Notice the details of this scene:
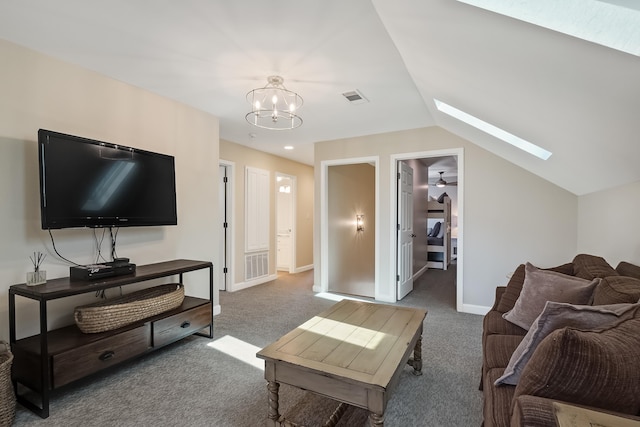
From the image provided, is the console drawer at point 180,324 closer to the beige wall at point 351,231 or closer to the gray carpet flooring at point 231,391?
the gray carpet flooring at point 231,391

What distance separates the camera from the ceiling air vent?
9.94 ft

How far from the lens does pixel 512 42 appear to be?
1.36m

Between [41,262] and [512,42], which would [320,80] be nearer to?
[512,42]

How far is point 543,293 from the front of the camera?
6.43ft

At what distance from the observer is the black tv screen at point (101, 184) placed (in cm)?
217

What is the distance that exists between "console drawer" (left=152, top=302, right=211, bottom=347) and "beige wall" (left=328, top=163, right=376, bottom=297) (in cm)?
244

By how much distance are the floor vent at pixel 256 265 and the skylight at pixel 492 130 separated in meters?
3.85

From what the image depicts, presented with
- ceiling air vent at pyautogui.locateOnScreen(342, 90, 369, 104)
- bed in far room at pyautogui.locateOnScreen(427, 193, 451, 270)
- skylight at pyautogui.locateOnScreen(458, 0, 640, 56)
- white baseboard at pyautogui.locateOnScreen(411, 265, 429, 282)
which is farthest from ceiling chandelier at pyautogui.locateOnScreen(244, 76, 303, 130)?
bed in far room at pyautogui.locateOnScreen(427, 193, 451, 270)

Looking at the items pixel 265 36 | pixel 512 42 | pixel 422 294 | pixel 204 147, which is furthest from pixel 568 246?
pixel 204 147

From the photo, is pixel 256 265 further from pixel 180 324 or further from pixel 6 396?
pixel 6 396

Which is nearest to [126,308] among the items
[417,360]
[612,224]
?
[417,360]

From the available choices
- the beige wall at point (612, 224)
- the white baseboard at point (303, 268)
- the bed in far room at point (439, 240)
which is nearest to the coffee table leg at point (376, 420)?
the beige wall at point (612, 224)

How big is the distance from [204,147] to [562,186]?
412cm

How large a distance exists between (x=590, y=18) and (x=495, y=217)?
3.10 m
